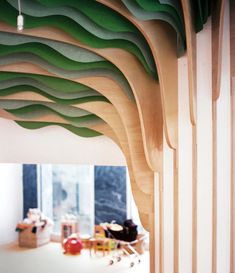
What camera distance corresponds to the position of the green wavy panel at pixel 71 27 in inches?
122

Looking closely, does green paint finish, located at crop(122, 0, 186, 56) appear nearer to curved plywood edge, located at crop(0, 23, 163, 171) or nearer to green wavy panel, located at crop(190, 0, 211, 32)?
green wavy panel, located at crop(190, 0, 211, 32)

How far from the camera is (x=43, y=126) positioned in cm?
585

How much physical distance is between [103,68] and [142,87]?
602 millimetres

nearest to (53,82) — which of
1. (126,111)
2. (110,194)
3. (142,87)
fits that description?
(126,111)

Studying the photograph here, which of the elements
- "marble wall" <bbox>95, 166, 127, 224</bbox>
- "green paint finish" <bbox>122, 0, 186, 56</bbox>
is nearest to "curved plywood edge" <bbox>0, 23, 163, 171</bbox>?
"green paint finish" <bbox>122, 0, 186, 56</bbox>

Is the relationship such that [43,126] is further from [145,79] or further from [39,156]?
[145,79]

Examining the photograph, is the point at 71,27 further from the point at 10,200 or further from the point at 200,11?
the point at 10,200

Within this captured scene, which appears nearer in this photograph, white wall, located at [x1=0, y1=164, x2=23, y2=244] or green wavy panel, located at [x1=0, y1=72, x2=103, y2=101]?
green wavy panel, located at [x1=0, y1=72, x2=103, y2=101]

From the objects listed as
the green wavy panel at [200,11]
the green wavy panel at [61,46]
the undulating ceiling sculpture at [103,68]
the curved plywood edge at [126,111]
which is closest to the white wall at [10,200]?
the undulating ceiling sculpture at [103,68]

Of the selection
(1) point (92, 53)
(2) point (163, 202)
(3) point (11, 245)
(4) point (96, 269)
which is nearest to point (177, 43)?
(1) point (92, 53)

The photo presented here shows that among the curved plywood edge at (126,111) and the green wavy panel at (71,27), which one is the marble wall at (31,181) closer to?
the curved plywood edge at (126,111)

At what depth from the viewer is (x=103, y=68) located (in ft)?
13.8

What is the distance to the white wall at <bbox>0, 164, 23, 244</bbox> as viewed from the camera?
29.2ft

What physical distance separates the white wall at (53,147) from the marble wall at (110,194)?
334 centimetres
